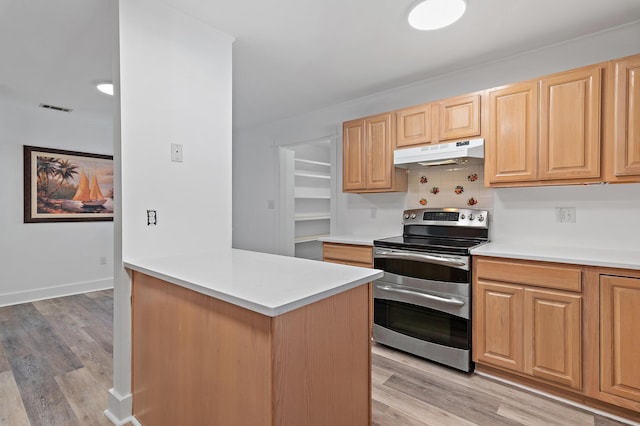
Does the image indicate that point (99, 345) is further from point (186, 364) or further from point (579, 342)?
point (579, 342)

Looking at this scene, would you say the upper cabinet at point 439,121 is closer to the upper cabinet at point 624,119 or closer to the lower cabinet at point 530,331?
the upper cabinet at point 624,119

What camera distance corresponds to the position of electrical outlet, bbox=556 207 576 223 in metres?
2.33

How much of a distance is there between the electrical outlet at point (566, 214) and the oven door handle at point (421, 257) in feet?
2.72

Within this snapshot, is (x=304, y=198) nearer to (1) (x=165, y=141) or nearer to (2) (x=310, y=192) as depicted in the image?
(2) (x=310, y=192)

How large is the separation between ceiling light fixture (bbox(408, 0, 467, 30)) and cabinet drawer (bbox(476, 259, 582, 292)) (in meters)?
1.58

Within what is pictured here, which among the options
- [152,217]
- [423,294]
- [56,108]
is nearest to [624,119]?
[423,294]

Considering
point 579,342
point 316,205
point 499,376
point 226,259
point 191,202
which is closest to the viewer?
point 226,259

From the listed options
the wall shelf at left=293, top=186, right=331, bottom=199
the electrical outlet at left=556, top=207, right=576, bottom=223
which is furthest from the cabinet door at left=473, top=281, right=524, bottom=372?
the wall shelf at left=293, top=186, right=331, bottom=199

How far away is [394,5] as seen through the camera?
192 centimetres

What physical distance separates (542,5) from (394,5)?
878 millimetres

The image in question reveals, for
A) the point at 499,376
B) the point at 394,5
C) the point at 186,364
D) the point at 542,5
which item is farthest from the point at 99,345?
the point at 542,5

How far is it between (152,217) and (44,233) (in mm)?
3390

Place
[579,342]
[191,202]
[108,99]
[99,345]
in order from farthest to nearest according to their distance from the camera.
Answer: [108,99]
[99,345]
[191,202]
[579,342]

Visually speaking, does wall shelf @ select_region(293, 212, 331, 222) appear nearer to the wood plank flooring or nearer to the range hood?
the range hood
